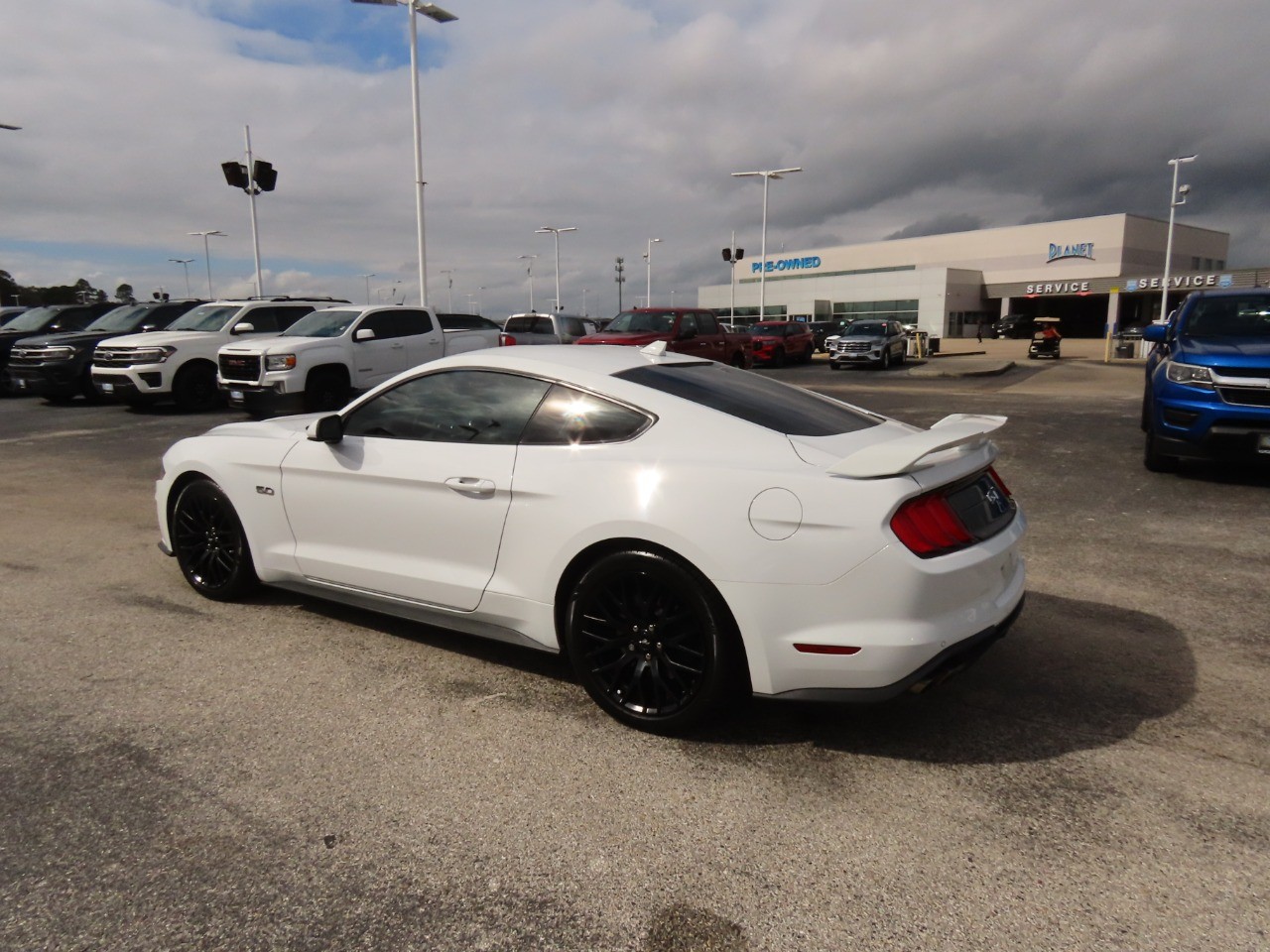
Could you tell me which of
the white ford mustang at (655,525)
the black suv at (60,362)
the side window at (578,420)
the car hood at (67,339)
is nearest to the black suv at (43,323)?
the black suv at (60,362)

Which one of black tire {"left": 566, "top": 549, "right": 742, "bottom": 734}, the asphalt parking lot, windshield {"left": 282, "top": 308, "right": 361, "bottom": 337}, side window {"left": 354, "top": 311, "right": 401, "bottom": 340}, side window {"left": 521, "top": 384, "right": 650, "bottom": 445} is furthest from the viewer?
side window {"left": 354, "top": 311, "right": 401, "bottom": 340}

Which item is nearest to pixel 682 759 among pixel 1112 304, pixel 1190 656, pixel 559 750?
pixel 559 750

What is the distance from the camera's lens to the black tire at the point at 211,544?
458cm

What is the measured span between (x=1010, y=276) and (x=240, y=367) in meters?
74.4

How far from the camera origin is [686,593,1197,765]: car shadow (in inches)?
124

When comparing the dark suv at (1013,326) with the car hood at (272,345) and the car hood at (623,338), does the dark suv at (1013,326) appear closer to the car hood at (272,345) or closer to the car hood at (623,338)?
the car hood at (623,338)

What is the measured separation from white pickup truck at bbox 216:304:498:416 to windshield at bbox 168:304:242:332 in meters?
2.41

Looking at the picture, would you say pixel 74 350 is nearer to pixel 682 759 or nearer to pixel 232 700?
pixel 232 700

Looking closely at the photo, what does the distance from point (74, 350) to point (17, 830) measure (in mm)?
16898

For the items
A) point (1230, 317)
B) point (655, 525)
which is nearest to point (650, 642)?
point (655, 525)

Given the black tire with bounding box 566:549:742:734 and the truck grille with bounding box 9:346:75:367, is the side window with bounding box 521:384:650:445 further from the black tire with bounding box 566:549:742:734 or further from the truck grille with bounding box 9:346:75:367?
the truck grille with bounding box 9:346:75:367

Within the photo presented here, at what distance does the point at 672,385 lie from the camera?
3.59m

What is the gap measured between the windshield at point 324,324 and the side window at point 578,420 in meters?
11.3

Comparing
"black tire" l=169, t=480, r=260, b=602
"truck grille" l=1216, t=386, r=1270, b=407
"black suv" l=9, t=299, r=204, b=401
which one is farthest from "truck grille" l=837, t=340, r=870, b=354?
"black tire" l=169, t=480, r=260, b=602
